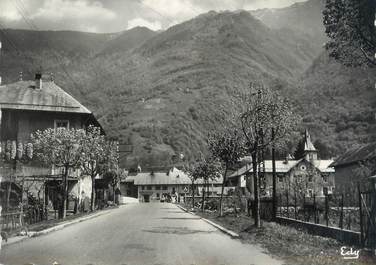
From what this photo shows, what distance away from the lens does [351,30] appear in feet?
50.5

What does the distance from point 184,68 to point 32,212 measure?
172 meters

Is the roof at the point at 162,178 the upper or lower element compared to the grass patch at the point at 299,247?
upper

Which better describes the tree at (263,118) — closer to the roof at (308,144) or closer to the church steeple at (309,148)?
the church steeple at (309,148)

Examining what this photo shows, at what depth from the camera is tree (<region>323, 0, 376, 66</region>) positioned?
583 inches

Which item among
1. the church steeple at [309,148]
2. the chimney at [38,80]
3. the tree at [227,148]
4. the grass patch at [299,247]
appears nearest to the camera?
the grass patch at [299,247]

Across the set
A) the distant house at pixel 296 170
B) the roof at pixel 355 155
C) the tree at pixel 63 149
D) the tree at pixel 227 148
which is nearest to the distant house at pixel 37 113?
the tree at pixel 63 149

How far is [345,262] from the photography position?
38.7 ft

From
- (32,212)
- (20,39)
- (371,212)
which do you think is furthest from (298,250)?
(32,212)

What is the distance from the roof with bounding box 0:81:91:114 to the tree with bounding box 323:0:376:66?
3515 centimetres

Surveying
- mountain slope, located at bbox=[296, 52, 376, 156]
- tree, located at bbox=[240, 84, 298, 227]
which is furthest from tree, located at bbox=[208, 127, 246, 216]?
mountain slope, located at bbox=[296, 52, 376, 156]

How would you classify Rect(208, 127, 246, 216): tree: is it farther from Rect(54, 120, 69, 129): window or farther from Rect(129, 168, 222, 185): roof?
Rect(129, 168, 222, 185): roof

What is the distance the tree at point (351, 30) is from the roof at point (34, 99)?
115ft

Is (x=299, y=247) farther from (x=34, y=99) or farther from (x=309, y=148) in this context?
(x=309, y=148)

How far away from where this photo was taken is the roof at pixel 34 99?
4641 centimetres
